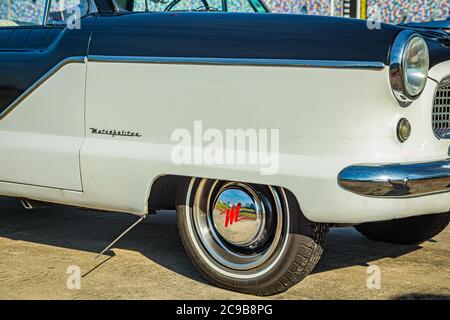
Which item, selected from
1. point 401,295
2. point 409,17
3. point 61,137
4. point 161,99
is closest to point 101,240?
point 61,137

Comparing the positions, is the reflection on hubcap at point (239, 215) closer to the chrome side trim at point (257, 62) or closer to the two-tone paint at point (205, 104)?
the two-tone paint at point (205, 104)

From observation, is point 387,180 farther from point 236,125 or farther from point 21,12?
point 21,12

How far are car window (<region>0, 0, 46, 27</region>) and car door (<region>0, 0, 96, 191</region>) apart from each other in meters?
0.21

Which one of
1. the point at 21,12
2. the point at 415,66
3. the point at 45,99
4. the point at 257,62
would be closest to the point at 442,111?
the point at 415,66

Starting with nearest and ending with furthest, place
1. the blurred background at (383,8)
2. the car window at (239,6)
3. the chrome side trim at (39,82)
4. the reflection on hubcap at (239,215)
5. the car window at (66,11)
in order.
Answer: the reflection on hubcap at (239,215)
the chrome side trim at (39,82)
the car window at (66,11)
the car window at (239,6)
the blurred background at (383,8)

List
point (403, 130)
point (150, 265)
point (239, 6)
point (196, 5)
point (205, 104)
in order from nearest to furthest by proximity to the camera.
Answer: point (403, 130), point (205, 104), point (150, 265), point (196, 5), point (239, 6)

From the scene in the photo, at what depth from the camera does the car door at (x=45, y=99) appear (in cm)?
382

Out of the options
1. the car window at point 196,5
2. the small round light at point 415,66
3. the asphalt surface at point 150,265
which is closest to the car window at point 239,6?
the car window at point 196,5

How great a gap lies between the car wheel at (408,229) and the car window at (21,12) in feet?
7.56

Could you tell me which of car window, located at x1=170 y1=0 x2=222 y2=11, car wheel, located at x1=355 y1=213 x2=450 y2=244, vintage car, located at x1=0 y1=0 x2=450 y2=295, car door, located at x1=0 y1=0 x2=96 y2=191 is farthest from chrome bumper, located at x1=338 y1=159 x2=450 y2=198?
car window, located at x1=170 y1=0 x2=222 y2=11

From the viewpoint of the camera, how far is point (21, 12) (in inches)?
183

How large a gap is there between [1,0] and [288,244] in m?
2.50

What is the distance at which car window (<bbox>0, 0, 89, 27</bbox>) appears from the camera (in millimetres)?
4160

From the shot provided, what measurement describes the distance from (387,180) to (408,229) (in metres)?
1.36
